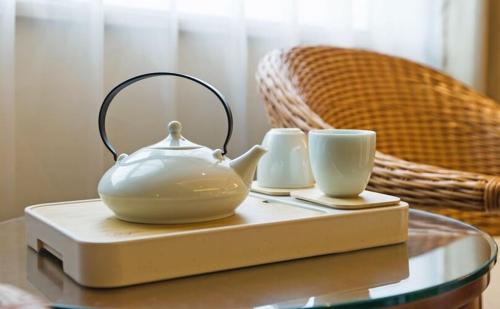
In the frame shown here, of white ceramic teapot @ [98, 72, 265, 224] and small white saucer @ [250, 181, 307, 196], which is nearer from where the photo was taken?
white ceramic teapot @ [98, 72, 265, 224]

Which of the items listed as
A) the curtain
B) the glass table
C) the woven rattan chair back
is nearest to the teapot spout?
the glass table

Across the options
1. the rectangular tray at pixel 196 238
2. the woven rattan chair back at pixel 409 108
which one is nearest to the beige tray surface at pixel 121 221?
the rectangular tray at pixel 196 238

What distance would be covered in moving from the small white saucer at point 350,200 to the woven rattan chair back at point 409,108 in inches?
27.4

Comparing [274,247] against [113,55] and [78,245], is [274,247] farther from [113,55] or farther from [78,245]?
[113,55]

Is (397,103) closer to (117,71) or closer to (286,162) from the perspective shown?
(117,71)

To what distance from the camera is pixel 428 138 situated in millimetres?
1572

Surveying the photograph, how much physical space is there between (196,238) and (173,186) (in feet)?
0.20

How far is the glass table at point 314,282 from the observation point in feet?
1.77

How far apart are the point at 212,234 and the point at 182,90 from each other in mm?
835

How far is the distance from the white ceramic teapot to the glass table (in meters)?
0.07

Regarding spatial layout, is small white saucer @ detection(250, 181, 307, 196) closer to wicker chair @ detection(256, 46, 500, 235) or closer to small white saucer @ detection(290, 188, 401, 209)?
small white saucer @ detection(290, 188, 401, 209)

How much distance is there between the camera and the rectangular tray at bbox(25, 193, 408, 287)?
570 millimetres

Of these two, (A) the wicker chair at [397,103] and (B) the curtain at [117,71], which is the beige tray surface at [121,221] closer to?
(B) the curtain at [117,71]

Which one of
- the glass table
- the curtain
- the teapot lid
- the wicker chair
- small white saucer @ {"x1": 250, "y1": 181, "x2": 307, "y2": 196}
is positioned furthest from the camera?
the wicker chair
